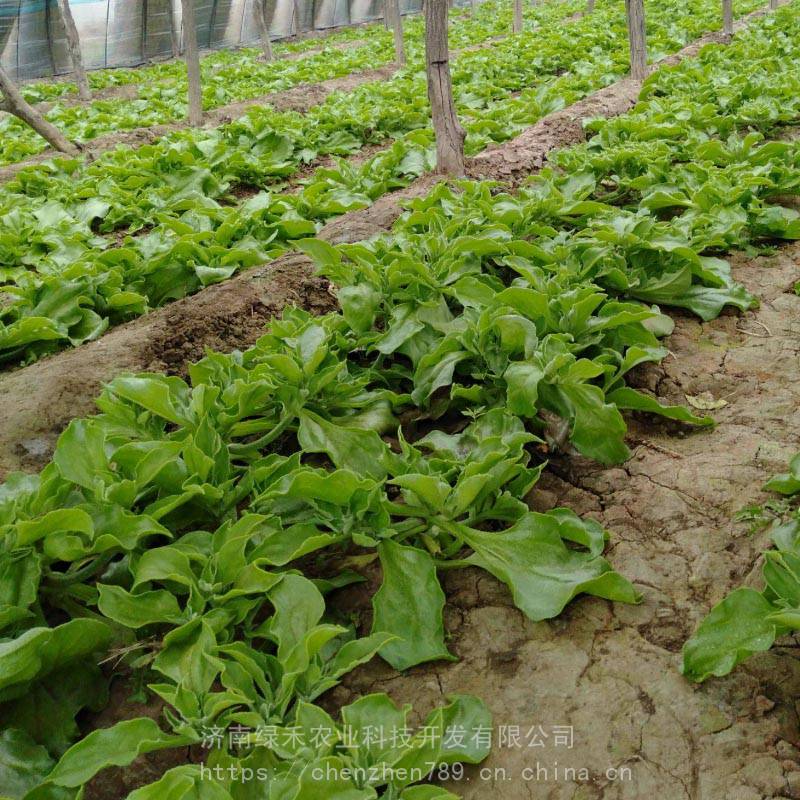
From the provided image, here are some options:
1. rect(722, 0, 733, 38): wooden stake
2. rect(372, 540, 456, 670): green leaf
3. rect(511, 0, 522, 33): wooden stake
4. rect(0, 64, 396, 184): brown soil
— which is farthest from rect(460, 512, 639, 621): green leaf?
rect(511, 0, 522, 33): wooden stake

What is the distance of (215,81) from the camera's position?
51.4 feet

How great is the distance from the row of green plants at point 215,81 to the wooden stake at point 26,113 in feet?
4.18

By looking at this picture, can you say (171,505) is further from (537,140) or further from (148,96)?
(148,96)

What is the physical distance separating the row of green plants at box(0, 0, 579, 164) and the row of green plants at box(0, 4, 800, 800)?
323 inches

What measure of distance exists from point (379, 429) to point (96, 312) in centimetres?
210

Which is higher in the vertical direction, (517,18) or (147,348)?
(517,18)

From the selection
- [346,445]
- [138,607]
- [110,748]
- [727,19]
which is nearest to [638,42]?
[727,19]

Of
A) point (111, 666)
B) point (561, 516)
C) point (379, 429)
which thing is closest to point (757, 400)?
point (561, 516)

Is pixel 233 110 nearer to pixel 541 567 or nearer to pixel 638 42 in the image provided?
pixel 638 42

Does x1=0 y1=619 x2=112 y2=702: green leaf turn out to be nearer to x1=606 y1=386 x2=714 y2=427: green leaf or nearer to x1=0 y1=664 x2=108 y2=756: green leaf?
x1=0 y1=664 x2=108 y2=756: green leaf

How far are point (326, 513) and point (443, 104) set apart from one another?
14.0 ft

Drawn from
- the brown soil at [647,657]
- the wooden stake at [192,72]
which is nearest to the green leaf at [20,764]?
the brown soil at [647,657]

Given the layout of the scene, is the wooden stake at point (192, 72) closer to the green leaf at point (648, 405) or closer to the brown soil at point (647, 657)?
the green leaf at point (648, 405)

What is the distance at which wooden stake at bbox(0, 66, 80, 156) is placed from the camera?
7.60 m
